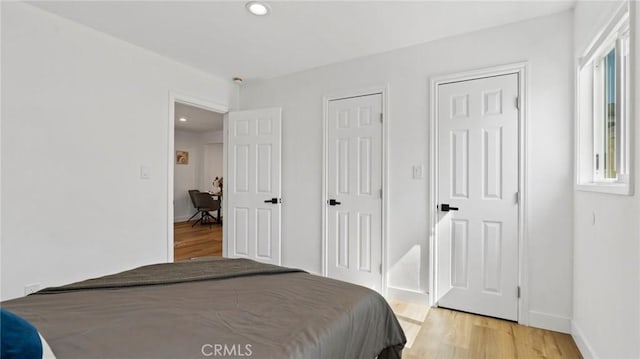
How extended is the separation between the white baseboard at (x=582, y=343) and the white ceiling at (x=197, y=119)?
17.0 feet

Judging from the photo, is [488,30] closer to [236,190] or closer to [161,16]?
[161,16]

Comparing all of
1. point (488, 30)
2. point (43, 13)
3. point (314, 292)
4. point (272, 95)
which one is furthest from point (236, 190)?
point (488, 30)

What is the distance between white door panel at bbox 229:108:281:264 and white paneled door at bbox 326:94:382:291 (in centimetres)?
68

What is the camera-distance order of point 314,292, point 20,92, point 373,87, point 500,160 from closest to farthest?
point 314,292
point 20,92
point 500,160
point 373,87

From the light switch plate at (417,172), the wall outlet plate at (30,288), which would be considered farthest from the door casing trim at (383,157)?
the wall outlet plate at (30,288)

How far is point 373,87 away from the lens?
308 centimetres

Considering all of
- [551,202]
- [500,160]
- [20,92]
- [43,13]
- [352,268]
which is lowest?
[352,268]

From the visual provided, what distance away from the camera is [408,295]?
2910 millimetres

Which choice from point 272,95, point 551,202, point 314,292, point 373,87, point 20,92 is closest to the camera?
point 314,292

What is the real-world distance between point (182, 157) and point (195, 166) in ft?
1.55

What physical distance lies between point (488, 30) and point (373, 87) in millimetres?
1051

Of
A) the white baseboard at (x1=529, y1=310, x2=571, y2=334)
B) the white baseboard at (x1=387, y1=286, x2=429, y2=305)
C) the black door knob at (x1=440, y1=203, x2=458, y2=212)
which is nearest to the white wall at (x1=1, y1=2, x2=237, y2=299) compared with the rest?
the white baseboard at (x1=387, y1=286, x2=429, y2=305)

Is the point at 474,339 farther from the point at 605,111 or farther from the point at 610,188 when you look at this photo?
the point at 605,111

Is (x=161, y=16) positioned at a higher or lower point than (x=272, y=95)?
higher
